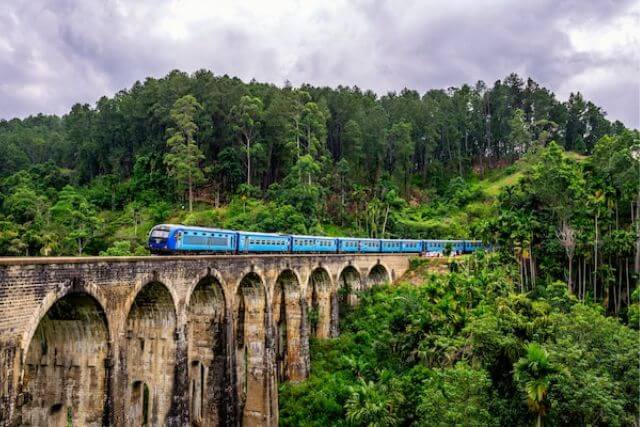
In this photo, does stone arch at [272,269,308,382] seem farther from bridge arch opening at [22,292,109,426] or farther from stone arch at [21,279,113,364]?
stone arch at [21,279,113,364]

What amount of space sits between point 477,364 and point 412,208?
44.3m

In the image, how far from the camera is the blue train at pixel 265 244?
22000mm

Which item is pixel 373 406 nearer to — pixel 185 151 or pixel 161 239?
pixel 161 239

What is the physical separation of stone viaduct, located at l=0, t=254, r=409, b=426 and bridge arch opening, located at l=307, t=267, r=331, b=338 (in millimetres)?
4955

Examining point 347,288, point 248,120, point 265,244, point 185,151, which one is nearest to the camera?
point 265,244

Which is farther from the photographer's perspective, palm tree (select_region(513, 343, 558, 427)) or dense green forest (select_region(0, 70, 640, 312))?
dense green forest (select_region(0, 70, 640, 312))

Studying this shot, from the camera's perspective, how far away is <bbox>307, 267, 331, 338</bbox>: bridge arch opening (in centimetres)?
3566

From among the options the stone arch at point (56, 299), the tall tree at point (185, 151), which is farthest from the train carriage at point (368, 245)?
the stone arch at point (56, 299)

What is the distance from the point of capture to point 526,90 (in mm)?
84312

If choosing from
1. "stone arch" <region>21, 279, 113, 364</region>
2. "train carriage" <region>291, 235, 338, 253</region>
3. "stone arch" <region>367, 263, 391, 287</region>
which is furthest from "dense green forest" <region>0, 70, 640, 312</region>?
"stone arch" <region>21, 279, 113, 364</region>

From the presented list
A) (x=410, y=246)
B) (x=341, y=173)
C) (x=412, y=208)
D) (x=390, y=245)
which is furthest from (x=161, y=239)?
(x=412, y=208)

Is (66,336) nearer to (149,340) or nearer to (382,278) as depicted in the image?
(149,340)

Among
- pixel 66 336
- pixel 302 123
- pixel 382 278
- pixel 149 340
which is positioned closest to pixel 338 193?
pixel 302 123

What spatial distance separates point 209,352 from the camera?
2294cm
